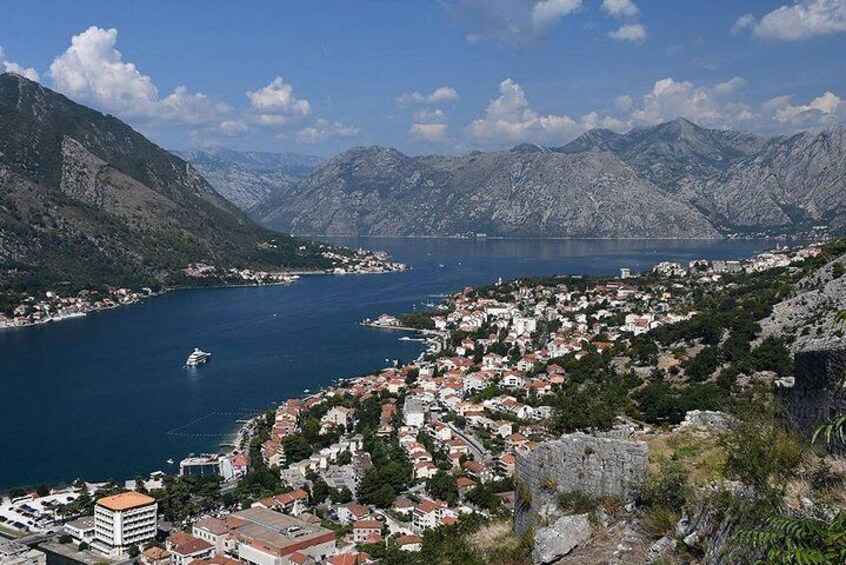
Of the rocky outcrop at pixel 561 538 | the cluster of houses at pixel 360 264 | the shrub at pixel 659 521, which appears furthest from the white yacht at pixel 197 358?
the cluster of houses at pixel 360 264

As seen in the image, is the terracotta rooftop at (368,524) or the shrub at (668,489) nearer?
the shrub at (668,489)

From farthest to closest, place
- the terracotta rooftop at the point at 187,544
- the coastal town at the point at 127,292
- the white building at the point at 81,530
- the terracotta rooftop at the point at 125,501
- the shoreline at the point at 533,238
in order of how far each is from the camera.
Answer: the shoreline at the point at 533,238 < the coastal town at the point at 127,292 < the white building at the point at 81,530 < the terracotta rooftop at the point at 125,501 < the terracotta rooftop at the point at 187,544

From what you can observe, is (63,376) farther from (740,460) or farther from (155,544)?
(740,460)

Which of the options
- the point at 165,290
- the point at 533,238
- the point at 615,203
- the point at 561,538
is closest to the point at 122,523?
the point at 561,538

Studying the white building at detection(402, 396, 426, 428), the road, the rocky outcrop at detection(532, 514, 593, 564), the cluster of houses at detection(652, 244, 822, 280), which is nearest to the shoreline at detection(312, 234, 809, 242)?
the cluster of houses at detection(652, 244, 822, 280)

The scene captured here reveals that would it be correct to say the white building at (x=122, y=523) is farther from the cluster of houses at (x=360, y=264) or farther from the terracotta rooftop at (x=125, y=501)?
the cluster of houses at (x=360, y=264)

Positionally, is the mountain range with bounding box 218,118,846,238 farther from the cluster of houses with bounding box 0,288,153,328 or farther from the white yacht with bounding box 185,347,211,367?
the white yacht with bounding box 185,347,211,367
